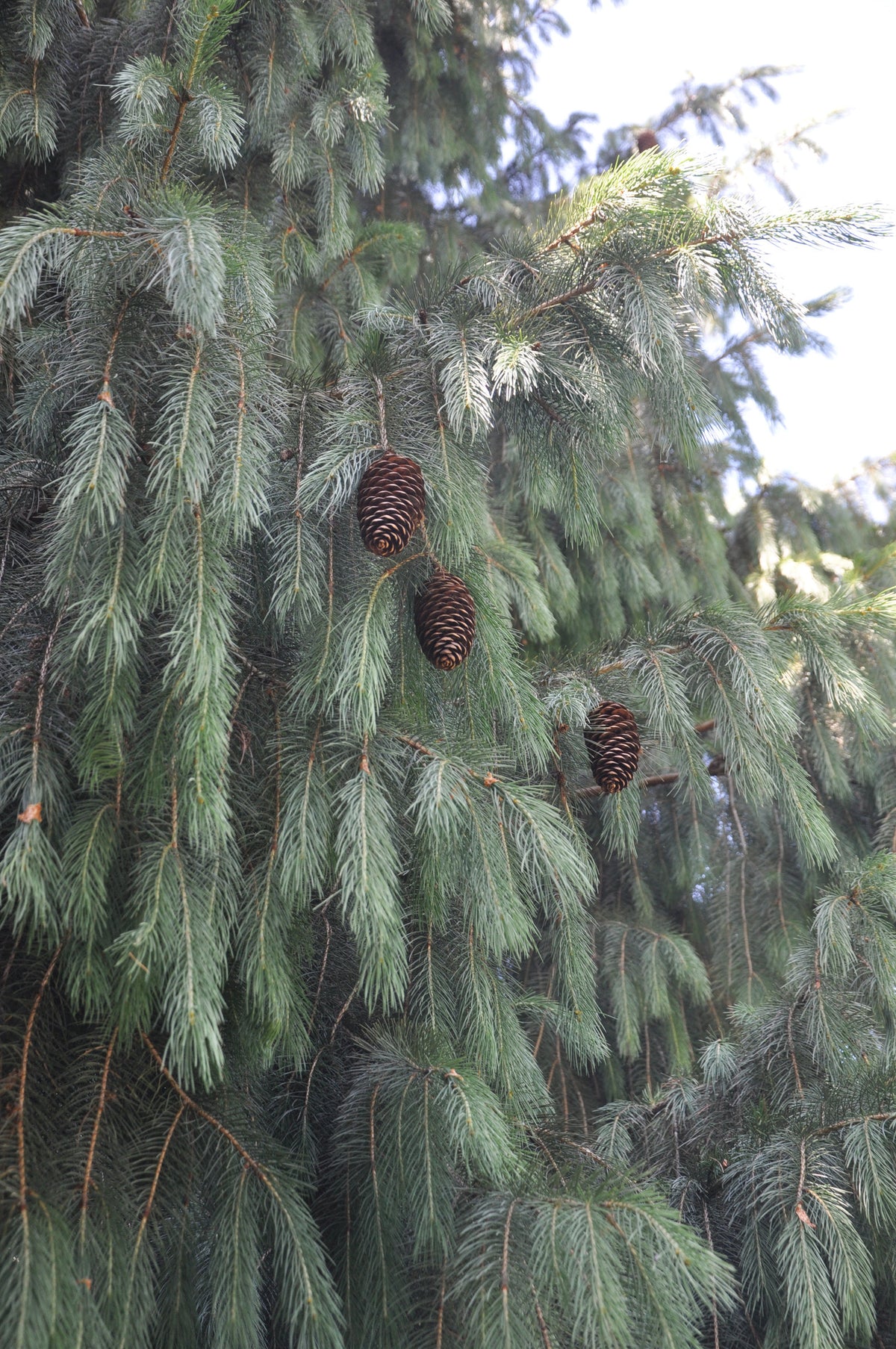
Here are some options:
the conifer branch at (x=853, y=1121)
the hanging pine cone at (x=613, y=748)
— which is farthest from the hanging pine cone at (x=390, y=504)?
the conifer branch at (x=853, y=1121)

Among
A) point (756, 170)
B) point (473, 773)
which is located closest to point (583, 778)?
point (473, 773)

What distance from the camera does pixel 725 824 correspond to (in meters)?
3.09

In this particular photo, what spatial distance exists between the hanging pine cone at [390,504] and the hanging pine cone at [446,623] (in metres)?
0.09

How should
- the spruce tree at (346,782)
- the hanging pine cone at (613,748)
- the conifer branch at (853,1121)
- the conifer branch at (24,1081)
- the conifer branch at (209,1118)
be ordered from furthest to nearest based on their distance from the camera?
the hanging pine cone at (613,748)
the conifer branch at (853,1121)
the conifer branch at (209,1118)
the spruce tree at (346,782)
the conifer branch at (24,1081)

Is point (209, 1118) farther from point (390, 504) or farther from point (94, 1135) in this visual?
A: point (390, 504)

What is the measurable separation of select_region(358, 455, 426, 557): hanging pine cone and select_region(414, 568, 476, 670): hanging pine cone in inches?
3.5

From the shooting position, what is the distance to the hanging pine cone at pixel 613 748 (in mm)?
1687

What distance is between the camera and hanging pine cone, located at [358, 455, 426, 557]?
52.1 inches

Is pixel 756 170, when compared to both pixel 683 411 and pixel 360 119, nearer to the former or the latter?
pixel 360 119

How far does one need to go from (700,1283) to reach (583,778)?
1.01 meters

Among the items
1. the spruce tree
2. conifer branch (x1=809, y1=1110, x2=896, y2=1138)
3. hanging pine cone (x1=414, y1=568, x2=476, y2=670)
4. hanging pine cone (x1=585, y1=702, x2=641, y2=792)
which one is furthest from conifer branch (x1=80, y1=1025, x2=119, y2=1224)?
conifer branch (x1=809, y1=1110, x2=896, y2=1138)

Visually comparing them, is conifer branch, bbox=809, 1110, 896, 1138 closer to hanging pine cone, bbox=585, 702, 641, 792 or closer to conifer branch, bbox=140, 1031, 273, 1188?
hanging pine cone, bbox=585, 702, 641, 792

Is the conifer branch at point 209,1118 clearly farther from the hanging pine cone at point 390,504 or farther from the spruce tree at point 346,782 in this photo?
the hanging pine cone at point 390,504

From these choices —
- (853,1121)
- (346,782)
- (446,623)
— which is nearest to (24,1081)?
(346,782)
